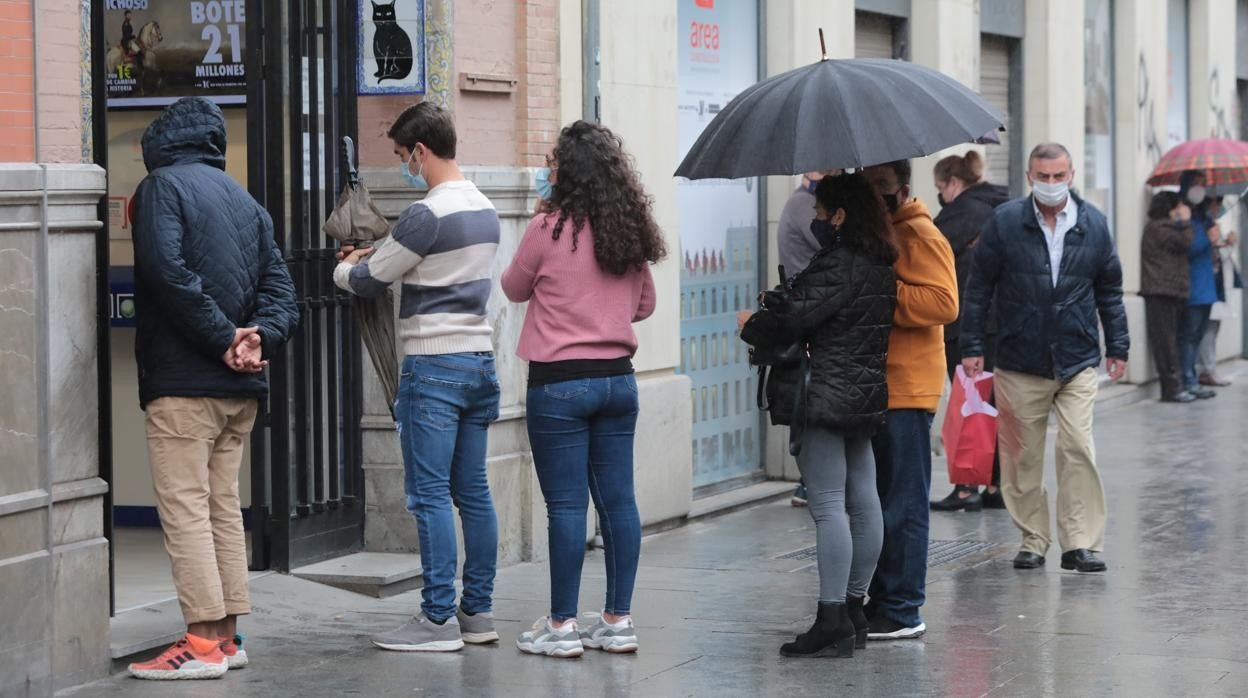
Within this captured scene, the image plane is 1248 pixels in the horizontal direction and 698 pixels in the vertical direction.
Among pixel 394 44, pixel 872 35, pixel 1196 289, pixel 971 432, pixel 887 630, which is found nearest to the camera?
pixel 887 630

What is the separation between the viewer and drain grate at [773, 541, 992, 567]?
31.7 feet

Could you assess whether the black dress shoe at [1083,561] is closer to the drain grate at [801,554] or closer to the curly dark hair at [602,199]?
the drain grate at [801,554]

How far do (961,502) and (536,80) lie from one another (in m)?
3.51

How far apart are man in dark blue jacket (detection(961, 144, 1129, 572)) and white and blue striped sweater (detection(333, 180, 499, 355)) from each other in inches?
115

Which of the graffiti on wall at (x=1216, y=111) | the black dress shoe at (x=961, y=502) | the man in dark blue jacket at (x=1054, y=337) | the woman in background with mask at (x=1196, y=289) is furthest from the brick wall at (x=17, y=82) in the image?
the graffiti on wall at (x=1216, y=111)

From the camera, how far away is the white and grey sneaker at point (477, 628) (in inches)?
296

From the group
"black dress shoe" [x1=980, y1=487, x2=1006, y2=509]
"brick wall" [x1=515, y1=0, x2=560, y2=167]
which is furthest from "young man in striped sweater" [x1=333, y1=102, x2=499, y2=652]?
"black dress shoe" [x1=980, y1=487, x2=1006, y2=509]

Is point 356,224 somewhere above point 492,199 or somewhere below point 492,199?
below

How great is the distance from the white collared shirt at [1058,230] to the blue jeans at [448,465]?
296cm

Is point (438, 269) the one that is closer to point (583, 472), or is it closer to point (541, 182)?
point (583, 472)

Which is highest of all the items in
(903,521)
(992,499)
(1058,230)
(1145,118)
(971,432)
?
(1145,118)

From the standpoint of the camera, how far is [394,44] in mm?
8992

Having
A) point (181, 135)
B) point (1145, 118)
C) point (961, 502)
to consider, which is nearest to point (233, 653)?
point (181, 135)

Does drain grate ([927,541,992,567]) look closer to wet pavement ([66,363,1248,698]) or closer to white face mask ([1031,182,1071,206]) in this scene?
wet pavement ([66,363,1248,698])
